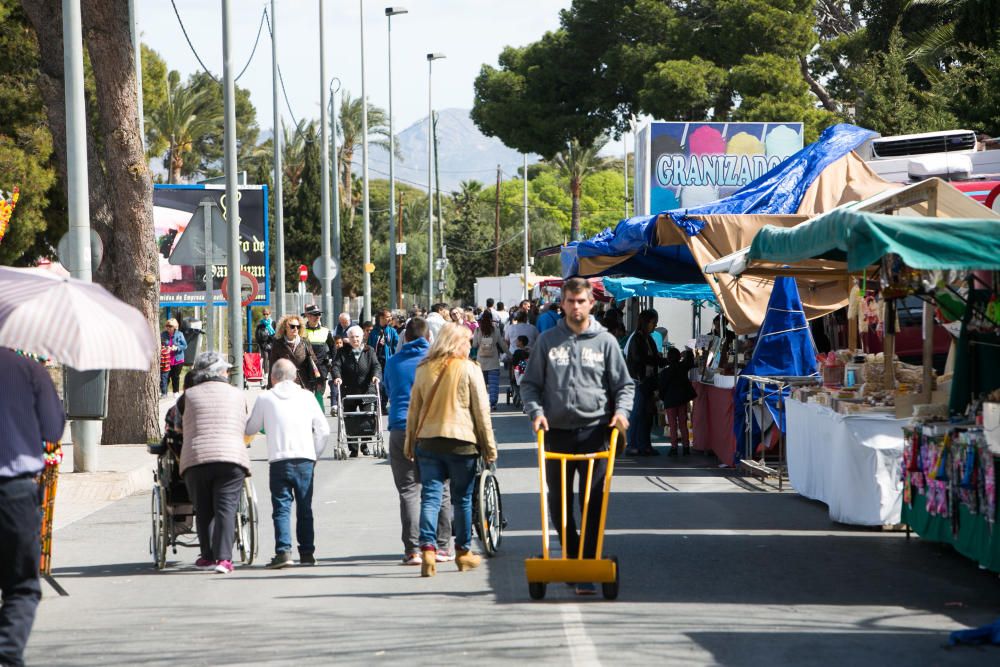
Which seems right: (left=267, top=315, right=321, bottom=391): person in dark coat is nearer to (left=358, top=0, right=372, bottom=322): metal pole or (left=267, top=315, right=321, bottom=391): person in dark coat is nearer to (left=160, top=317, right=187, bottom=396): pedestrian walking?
(left=160, top=317, right=187, bottom=396): pedestrian walking

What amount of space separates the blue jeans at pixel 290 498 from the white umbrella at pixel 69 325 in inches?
125

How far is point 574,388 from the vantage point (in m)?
8.95

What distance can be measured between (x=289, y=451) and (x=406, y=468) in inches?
35.5

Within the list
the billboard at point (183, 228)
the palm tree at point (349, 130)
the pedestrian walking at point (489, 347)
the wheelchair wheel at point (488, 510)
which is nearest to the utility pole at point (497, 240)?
the palm tree at point (349, 130)

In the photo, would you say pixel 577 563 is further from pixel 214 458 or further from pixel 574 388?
pixel 214 458

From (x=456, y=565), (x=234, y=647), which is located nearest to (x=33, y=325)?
(x=234, y=647)

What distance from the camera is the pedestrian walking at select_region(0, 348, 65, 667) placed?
6285mm

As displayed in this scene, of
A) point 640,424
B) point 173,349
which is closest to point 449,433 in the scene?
point 640,424

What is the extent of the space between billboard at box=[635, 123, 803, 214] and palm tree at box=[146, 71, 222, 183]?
109 ft

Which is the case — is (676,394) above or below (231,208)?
below

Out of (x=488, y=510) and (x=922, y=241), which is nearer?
(x=922, y=241)

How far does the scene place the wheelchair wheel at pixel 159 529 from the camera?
1020 centimetres

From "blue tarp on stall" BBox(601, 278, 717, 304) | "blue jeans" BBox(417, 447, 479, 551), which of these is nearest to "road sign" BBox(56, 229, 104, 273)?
"blue jeans" BBox(417, 447, 479, 551)

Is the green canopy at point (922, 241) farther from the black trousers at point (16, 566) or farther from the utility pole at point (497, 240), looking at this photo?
the utility pole at point (497, 240)
